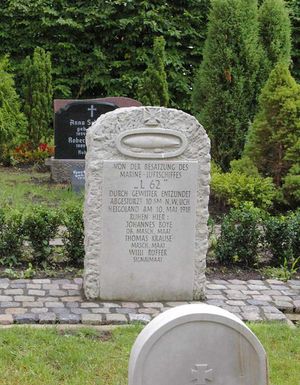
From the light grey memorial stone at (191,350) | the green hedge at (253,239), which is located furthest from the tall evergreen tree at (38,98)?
the light grey memorial stone at (191,350)

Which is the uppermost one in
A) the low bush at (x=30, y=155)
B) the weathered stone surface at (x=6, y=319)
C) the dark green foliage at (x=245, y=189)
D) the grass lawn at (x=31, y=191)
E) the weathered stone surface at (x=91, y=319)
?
the weathered stone surface at (x=6, y=319)

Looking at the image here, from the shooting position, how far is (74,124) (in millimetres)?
11234

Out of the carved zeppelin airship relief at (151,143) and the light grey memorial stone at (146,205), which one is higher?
the carved zeppelin airship relief at (151,143)

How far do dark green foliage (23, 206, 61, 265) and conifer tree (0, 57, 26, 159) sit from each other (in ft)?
20.4

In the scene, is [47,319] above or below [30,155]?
above

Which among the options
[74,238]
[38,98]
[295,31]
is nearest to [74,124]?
[38,98]

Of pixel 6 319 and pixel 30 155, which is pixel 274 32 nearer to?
pixel 30 155

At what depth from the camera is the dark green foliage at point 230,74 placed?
11078mm

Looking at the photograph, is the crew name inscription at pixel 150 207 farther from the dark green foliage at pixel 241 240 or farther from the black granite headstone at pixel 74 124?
the black granite headstone at pixel 74 124

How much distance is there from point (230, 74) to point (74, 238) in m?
5.47

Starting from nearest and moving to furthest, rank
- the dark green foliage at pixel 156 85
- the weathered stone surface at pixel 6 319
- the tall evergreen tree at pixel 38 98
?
the weathered stone surface at pixel 6 319
the dark green foliage at pixel 156 85
the tall evergreen tree at pixel 38 98

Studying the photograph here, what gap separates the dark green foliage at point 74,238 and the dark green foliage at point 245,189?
2.61 metres

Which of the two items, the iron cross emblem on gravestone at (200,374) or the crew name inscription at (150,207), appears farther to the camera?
the crew name inscription at (150,207)

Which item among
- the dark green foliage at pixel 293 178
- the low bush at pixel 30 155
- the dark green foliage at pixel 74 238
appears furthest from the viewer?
the low bush at pixel 30 155
